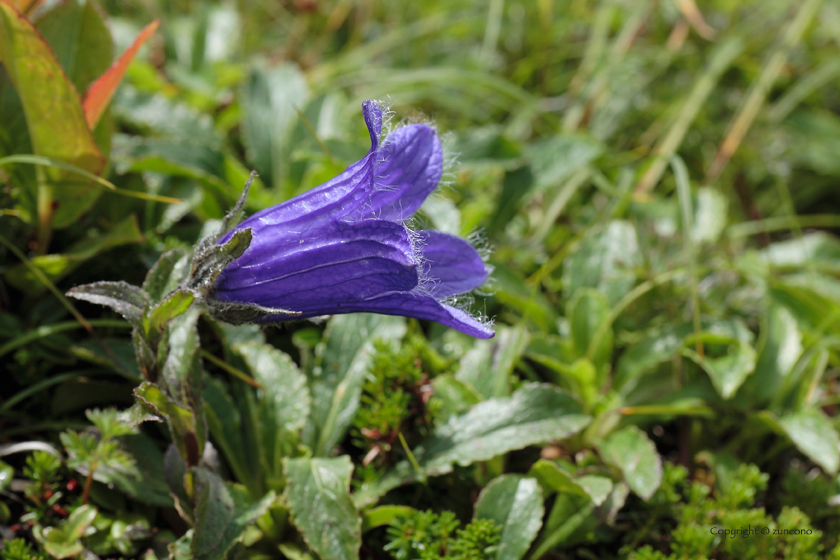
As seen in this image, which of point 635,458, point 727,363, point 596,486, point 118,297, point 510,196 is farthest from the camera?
point 510,196

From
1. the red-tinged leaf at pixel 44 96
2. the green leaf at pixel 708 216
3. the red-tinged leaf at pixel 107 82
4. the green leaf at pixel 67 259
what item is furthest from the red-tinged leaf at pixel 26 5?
the green leaf at pixel 708 216

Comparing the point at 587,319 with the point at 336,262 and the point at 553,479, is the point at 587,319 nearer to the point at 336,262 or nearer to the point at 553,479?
the point at 553,479

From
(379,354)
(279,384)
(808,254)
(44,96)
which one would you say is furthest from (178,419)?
(808,254)

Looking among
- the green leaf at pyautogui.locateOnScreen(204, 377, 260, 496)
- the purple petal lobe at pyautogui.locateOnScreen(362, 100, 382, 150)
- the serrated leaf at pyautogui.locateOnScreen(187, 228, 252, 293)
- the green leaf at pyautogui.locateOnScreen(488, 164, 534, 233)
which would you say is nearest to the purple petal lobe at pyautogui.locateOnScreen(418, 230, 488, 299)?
the purple petal lobe at pyautogui.locateOnScreen(362, 100, 382, 150)

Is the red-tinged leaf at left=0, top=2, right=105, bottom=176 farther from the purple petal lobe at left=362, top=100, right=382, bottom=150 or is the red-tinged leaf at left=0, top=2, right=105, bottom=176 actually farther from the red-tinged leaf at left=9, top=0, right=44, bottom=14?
the purple petal lobe at left=362, top=100, right=382, bottom=150

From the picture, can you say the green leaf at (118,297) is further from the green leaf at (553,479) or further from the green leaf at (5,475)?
the green leaf at (553,479)

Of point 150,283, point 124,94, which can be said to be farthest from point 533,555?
point 124,94

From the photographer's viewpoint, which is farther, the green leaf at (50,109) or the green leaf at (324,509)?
the green leaf at (50,109)
